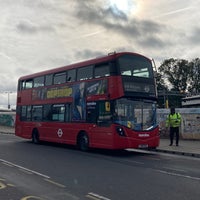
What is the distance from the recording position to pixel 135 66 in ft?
55.8

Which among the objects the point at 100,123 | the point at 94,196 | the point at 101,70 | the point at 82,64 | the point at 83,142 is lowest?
the point at 94,196

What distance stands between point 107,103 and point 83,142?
2.98 meters

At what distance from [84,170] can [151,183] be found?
2994 mm

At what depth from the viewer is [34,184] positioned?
959 centimetres

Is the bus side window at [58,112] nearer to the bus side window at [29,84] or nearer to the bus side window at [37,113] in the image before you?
the bus side window at [37,113]

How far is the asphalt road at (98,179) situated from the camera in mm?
8320

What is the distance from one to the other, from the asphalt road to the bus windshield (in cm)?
198

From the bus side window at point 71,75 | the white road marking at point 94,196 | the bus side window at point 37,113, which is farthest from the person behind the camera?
the bus side window at point 37,113

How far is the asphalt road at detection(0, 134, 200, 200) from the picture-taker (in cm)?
832

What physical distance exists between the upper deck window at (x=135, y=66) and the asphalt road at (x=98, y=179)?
3.85 metres

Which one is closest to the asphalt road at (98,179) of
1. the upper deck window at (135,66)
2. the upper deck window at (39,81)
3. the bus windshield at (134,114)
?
the bus windshield at (134,114)

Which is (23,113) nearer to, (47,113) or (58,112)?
(47,113)

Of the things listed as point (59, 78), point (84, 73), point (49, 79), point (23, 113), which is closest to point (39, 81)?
point (49, 79)

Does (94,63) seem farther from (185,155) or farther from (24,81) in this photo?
(24,81)
